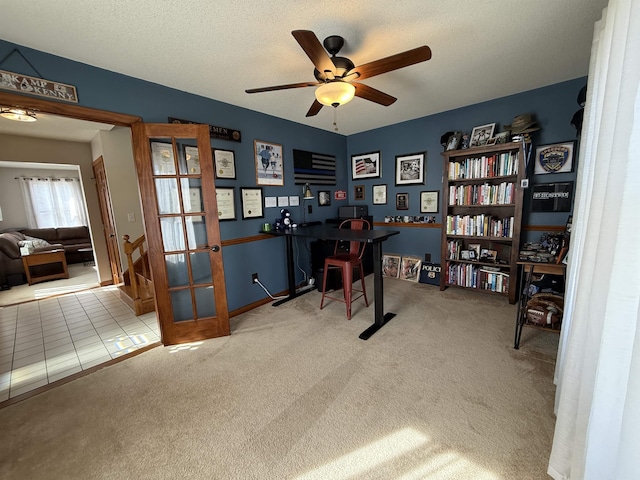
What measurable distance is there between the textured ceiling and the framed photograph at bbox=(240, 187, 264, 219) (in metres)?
1.06

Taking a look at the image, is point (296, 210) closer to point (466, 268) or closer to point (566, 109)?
point (466, 268)

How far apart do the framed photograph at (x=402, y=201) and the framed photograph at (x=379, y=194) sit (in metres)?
0.23

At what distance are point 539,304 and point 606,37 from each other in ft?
5.90

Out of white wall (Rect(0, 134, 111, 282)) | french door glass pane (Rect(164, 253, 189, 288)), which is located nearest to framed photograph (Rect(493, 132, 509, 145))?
french door glass pane (Rect(164, 253, 189, 288))

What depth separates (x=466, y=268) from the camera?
337cm

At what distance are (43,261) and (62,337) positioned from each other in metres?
A: 3.09

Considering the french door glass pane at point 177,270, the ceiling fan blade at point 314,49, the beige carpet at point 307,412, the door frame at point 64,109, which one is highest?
the ceiling fan blade at point 314,49

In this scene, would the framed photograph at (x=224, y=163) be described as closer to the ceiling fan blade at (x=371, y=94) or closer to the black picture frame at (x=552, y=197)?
the ceiling fan blade at (x=371, y=94)

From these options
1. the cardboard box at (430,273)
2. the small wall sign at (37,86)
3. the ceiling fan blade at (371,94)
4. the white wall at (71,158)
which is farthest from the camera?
the white wall at (71,158)

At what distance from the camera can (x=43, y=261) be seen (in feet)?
15.2

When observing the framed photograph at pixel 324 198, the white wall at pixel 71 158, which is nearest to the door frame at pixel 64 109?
the framed photograph at pixel 324 198

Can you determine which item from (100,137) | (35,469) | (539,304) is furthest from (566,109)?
(100,137)

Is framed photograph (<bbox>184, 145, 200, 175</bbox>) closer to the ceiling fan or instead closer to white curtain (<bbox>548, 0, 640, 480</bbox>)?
the ceiling fan

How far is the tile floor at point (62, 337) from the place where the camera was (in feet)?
6.93
